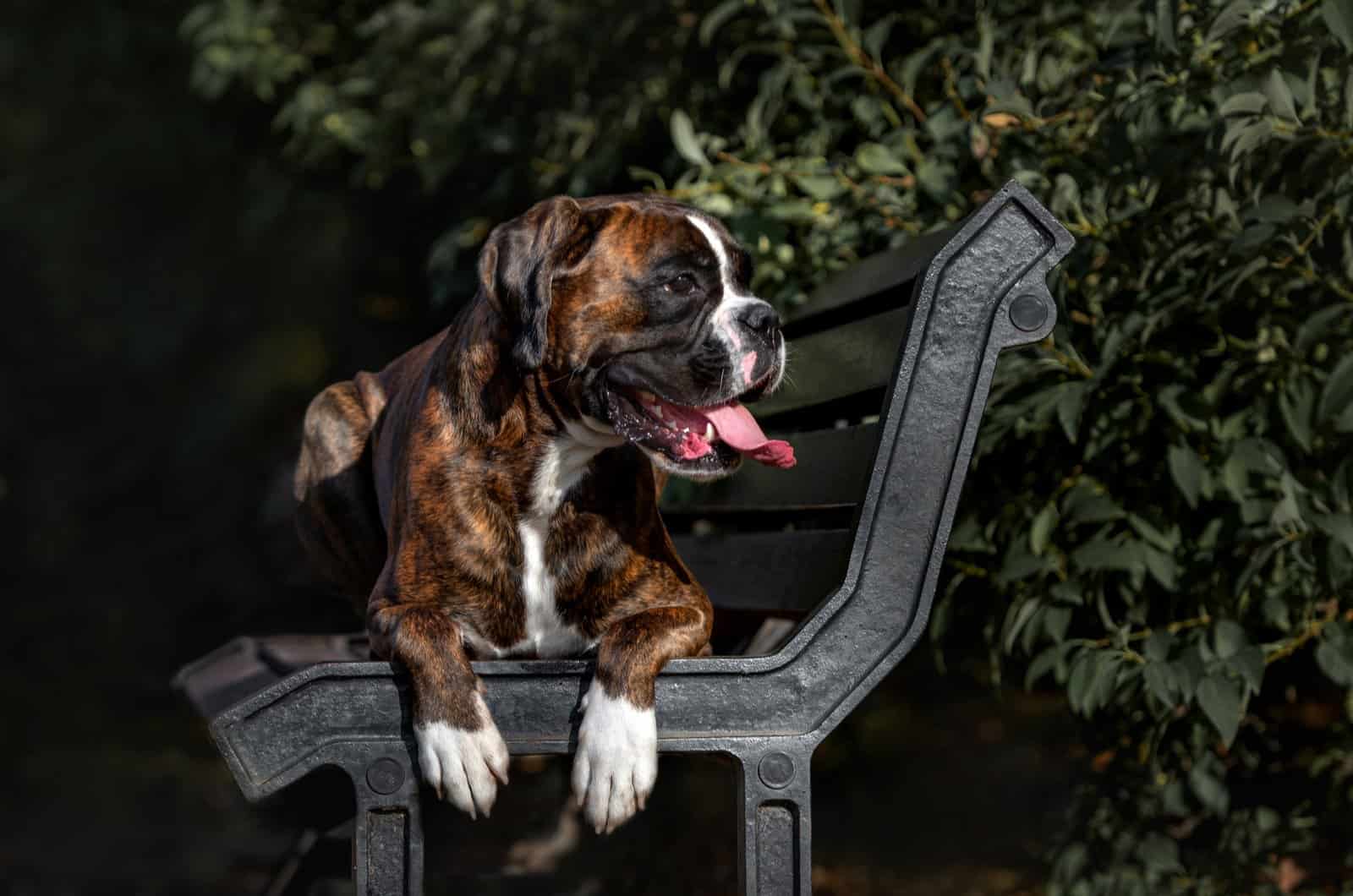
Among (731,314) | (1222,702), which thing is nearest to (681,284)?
(731,314)

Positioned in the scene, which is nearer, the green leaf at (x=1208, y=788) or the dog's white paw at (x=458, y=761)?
the dog's white paw at (x=458, y=761)

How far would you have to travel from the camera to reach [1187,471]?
2.84 meters

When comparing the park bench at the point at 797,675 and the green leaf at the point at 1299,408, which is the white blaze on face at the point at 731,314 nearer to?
the park bench at the point at 797,675

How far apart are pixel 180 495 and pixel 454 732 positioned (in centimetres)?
441

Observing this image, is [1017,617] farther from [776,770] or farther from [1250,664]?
[776,770]

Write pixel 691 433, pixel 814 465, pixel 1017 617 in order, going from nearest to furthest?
pixel 691 433, pixel 814 465, pixel 1017 617

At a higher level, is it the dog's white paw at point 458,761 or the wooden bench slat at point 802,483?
the dog's white paw at point 458,761

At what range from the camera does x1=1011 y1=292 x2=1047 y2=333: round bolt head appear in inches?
88.5

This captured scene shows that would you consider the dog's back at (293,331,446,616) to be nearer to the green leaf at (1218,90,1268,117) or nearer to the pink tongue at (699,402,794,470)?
the pink tongue at (699,402,794,470)

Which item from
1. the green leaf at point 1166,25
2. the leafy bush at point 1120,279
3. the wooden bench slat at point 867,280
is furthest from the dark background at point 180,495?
the green leaf at point 1166,25

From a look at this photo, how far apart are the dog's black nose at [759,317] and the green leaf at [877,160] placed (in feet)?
2.41

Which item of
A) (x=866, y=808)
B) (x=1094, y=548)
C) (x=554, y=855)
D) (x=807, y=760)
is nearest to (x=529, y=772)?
(x=554, y=855)

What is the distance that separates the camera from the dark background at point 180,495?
16.3ft

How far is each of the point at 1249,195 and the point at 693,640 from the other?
1.35 m
